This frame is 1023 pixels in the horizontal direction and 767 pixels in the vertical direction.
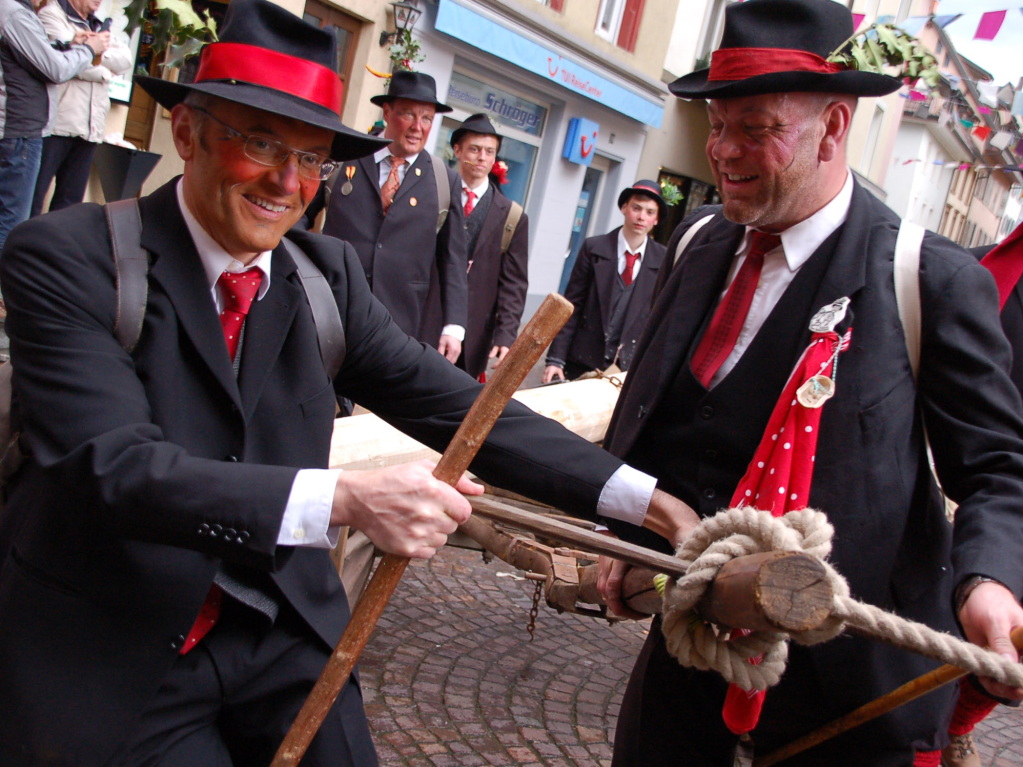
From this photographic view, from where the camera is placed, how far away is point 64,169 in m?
7.32

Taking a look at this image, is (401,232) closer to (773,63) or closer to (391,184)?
(391,184)

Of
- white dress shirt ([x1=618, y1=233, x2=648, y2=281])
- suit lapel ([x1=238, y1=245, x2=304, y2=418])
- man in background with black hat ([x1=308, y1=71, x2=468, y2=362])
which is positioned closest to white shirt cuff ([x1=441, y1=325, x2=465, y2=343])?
A: man in background with black hat ([x1=308, y1=71, x2=468, y2=362])

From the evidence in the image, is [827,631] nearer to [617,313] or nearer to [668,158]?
[617,313]

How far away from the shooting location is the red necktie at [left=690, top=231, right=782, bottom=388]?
8.46ft

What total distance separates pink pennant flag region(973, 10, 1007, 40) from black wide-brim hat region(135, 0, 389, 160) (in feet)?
20.9

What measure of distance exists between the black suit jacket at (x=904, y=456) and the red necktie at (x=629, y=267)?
17.8ft

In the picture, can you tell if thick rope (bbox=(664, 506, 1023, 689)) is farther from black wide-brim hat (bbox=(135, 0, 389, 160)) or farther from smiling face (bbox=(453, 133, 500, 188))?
smiling face (bbox=(453, 133, 500, 188))

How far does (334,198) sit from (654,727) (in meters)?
3.76

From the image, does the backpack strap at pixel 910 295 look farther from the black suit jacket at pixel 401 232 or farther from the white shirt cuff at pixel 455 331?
the white shirt cuff at pixel 455 331

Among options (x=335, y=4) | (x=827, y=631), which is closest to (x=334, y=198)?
(x=827, y=631)

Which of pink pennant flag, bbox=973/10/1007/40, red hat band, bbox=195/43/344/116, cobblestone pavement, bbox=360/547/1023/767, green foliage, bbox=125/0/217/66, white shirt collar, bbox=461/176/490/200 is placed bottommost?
cobblestone pavement, bbox=360/547/1023/767

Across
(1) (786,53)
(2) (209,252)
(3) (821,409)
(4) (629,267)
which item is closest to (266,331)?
(2) (209,252)

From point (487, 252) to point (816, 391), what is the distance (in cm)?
467

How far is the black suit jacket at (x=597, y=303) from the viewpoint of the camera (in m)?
7.71
